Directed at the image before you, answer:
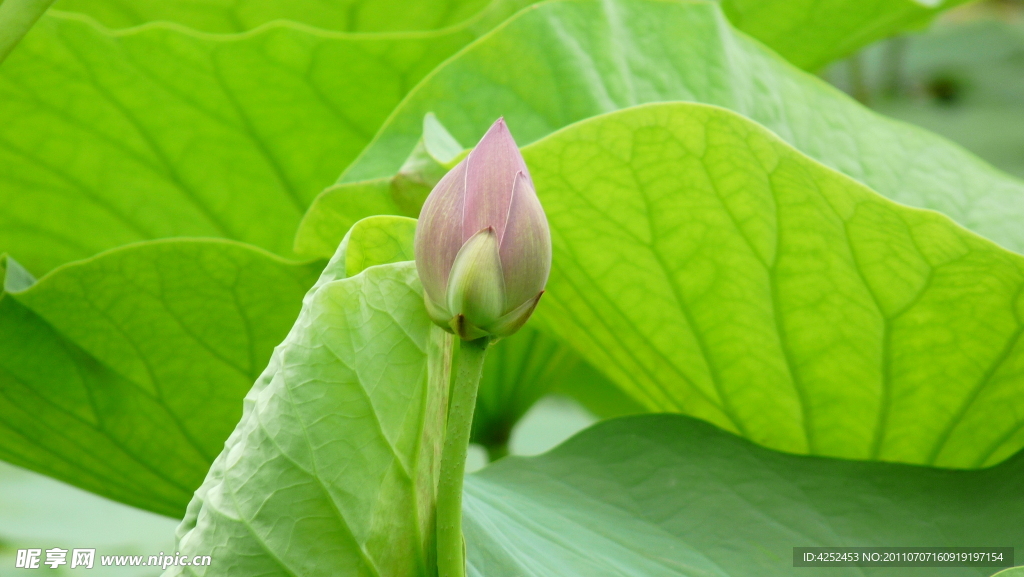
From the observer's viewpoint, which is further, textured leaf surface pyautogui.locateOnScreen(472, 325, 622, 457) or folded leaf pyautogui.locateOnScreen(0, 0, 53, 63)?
textured leaf surface pyautogui.locateOnScreen(472, 325, 622, 457)

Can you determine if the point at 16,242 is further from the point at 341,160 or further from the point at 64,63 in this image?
the point at 341,160

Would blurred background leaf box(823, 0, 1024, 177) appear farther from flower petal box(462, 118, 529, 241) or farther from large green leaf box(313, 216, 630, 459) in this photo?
flower petal box(462, 118, 529, 241)

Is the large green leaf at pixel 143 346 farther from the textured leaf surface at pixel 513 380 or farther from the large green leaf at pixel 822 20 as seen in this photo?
the large green leaf at pixel 822 20

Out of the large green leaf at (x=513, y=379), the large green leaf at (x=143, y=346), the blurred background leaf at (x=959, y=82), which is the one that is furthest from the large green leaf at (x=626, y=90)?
the blurred background leaf at (x=959, y=82)

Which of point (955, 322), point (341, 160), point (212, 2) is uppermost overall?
point (212, 2)

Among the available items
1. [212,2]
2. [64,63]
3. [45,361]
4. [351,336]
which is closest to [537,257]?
[351,336]

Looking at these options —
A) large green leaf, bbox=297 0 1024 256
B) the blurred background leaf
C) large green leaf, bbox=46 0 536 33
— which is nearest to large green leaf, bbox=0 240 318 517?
large green leaf, bbox=297 0 1024 256
